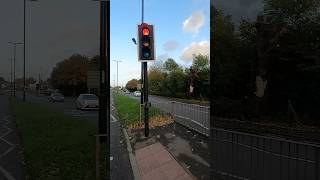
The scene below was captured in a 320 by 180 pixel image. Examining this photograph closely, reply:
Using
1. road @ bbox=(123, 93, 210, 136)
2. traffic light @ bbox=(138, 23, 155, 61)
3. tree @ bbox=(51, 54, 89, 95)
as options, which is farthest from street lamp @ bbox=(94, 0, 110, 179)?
road @ bbox=(123, 93, 210, 136)

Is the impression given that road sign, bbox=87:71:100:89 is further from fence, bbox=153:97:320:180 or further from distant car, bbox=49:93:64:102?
fence, bbox=153:97:320:180

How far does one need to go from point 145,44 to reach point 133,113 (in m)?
3.02

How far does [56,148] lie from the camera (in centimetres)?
639

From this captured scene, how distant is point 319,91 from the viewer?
19.6ft

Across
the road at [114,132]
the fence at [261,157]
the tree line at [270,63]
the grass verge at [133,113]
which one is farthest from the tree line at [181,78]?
the tree line at [270,63]

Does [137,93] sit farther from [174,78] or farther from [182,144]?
[182,144]

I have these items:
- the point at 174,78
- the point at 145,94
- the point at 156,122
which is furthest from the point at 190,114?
the point at 145,94

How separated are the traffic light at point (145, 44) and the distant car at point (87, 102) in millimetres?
1183

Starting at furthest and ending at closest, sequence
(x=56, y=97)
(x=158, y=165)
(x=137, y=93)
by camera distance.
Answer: (x=158, y=165) < (x=137, y=93) < (x=56, y=97)

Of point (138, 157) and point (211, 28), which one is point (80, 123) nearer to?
point (211, 28)

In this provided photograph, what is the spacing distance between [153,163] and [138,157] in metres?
0.73

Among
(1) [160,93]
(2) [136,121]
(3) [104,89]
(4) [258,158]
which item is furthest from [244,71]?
(2) [136,121]

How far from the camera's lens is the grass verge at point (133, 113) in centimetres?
985

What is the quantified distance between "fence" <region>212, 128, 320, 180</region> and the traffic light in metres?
1.36
